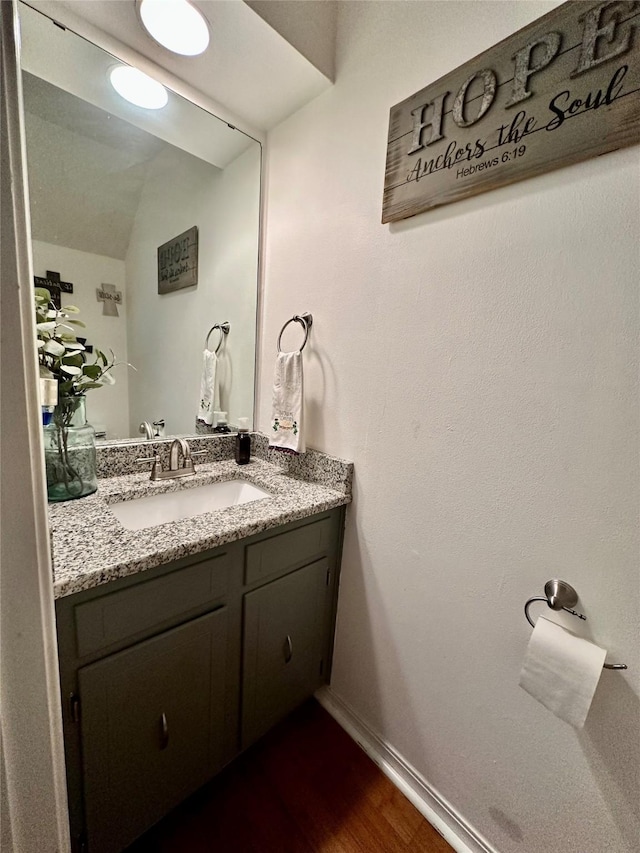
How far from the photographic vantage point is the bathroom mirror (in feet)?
3.44

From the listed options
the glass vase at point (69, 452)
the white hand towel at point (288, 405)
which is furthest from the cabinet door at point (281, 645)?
the glass vase at point (69, 452)

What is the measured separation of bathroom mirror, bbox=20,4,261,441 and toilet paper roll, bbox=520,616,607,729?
1.25m

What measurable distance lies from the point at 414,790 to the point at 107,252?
203 cm

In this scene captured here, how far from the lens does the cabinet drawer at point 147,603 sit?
0.71 meters

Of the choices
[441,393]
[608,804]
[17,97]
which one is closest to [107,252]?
[17,97]

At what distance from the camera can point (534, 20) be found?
73 cm

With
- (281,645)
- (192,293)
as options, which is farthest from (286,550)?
(192,293)

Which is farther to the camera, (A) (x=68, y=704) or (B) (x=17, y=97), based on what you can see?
(A) (x=68, y=704)

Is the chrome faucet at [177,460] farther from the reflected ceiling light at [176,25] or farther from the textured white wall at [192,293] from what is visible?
the reflected ceiling light at [176,25]

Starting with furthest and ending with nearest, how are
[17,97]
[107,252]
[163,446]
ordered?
[163,446] → [107,252] → [17,97]

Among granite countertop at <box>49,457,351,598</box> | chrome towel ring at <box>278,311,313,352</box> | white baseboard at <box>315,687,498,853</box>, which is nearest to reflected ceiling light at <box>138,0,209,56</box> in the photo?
chrome towel ring at <box>278,311,313,352</box>

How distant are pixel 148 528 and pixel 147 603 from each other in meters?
0.17

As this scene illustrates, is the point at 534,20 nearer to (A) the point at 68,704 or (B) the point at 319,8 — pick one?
(B) the point at 319,8

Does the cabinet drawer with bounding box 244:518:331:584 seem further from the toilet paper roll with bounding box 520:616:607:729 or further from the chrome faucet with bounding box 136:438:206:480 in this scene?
the toilet paper roll with bounding box 520:616:607:729
